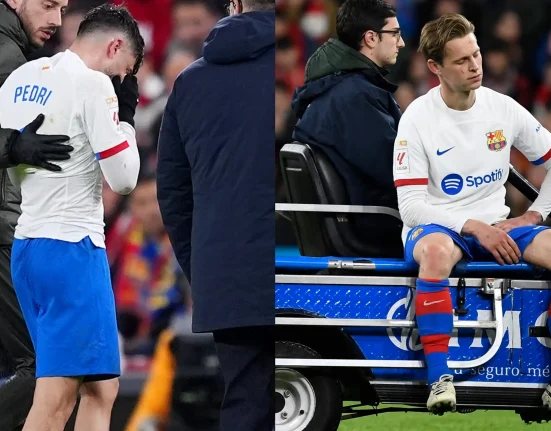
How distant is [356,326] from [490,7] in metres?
1.10

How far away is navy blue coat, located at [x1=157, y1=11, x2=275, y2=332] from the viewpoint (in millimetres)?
2721

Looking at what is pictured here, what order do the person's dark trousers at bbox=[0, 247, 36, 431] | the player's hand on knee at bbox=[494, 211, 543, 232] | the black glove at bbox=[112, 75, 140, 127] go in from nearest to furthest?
the black glove at bbox=[112, 75, 140, 127], the person's dark trousers at bbox=[0, 247, 36, 431], the player's hand on knee at bbox=[494, 211, 543, 232]

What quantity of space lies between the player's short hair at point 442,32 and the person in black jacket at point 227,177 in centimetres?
51

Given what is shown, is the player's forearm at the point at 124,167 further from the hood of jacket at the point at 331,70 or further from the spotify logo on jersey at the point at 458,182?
the spotify logo on jersey at the point at 458,182

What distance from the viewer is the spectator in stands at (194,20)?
9.11ft

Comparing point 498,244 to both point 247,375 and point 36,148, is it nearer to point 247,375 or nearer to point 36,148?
point 247,375

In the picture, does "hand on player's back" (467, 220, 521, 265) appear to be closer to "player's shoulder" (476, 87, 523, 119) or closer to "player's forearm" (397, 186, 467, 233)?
"player's forearm" (397, 186, 467, 233)

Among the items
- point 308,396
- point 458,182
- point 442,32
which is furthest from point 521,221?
point 308,396

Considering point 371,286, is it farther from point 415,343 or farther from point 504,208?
point 504,208

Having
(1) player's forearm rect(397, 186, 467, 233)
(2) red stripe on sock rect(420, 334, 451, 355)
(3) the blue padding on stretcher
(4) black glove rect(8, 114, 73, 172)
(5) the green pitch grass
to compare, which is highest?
(4) black glove rect(8, 114, 73, 172)

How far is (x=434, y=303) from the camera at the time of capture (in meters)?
2.69

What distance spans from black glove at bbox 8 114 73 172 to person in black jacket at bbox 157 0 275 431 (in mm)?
338

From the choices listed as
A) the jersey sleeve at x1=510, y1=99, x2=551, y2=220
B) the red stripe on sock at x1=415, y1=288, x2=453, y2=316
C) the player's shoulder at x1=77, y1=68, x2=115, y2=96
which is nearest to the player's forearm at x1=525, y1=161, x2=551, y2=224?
the jersey sleeve at x1=510, y1=99, x2=551, y2=220

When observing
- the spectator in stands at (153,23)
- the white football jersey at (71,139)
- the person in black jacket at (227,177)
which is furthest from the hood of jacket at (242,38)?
the white football jersey at (71,139)
